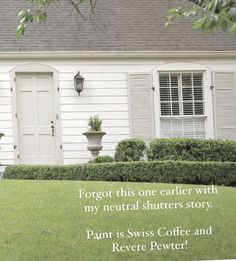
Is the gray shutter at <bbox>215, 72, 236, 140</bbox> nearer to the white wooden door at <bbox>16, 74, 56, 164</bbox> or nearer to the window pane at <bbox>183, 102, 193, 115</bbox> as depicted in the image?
the window pane at <bbox>183, 102, 193, 115</bbox>

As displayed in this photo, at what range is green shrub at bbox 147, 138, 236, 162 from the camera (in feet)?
38.1

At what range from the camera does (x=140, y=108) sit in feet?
41.0

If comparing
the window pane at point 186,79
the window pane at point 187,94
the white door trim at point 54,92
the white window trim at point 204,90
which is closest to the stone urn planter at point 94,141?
the white door trim at point 54,92

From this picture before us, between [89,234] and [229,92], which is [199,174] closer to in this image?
[229,92]

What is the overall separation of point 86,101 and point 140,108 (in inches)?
47.5

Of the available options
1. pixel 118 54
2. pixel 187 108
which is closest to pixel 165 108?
pixel 187 108

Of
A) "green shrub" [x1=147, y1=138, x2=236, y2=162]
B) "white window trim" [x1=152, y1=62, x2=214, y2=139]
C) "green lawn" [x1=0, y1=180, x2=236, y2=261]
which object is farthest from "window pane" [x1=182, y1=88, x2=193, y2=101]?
"green lawn" [x1=0, y1=180, x2=236, y2=261]

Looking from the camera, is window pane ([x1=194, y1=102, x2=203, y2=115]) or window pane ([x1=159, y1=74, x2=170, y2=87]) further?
window pane ([x1=159, y1=74, x2=170, y2=87])

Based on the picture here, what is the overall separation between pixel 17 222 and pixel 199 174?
4604mm

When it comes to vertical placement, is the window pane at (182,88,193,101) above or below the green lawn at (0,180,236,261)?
above

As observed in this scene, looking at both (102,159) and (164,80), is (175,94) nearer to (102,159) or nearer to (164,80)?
(164,80)

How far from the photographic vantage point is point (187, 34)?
42.3ft

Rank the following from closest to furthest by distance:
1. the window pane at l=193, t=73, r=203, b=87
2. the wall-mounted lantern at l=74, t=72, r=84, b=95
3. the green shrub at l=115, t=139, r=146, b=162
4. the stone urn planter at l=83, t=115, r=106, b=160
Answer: the green shrub at l=115, t=139, r=146, b=162
the stone urn planter at l=83, t=115, r=106, b=160
the wall-mounted lantern at l=74, t=72, r=84, b=95
the window pane at l=193, t=73, r=203, b=87

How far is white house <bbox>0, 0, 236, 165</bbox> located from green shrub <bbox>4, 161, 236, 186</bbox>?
0.74 meters
